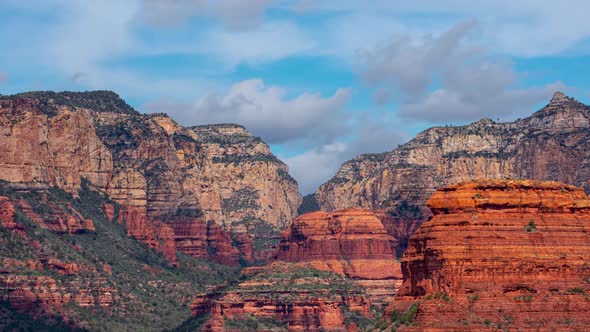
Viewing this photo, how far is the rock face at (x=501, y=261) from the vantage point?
514ft

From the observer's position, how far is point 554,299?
157750 millimetres

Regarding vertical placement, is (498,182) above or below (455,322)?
Answer: above

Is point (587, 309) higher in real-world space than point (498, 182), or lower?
lower

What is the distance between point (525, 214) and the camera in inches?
6427

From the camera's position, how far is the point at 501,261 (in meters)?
159

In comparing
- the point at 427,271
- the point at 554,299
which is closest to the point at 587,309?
the point at 554,299

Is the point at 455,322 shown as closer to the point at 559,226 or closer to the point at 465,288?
the point at 465,288

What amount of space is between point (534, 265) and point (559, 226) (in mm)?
5563

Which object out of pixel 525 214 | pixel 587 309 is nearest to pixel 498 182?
pixel 525 214

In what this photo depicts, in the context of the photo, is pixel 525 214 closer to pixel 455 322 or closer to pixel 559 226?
pixel 559 226

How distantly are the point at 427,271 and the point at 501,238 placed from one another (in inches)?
266

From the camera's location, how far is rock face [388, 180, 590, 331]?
157 m

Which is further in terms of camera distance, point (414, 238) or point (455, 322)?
point (414, 238)

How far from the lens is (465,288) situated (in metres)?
158
